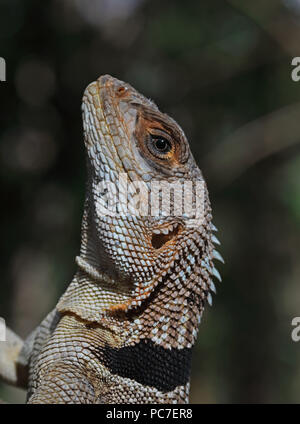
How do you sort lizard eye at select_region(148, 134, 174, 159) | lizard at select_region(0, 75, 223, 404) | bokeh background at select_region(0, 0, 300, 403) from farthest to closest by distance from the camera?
bokeh background at select_region(0, 0, 300, 403) < lizard eye at select_region(148, 134, 174, 159) < lizard at select_region(0, 75, 223, 404)

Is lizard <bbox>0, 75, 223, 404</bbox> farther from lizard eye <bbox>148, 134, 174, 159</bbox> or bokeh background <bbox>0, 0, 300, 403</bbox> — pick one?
bokeh background <bbox>0, 0, 300, 403</bbox>

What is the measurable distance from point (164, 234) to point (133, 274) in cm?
29

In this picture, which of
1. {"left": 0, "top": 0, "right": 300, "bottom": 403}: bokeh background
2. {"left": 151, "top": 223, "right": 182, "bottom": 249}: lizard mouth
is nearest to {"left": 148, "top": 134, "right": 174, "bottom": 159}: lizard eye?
{"left": 151, "top": 223, "right": 182, "bottom": 249}: lizard mouth

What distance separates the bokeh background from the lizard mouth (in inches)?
320

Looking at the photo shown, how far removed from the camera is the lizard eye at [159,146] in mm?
3205

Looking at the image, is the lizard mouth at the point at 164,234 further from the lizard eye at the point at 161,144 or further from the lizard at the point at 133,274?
the lizard eye at the point at 161,144

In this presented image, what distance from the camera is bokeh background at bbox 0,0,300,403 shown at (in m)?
11.6

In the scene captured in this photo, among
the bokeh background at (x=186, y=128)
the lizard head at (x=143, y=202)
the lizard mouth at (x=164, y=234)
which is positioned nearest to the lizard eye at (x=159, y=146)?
the lizard head at (x=143, y=202)

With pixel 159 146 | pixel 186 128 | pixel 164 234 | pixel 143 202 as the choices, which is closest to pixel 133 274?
pixel 164 234

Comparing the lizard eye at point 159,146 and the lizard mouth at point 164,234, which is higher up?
the lizard eye at point 159,146

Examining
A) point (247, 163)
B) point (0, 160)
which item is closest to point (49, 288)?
point (0, 160)

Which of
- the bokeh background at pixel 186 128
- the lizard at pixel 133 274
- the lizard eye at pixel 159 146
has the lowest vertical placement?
the lizard at pixel 133 274

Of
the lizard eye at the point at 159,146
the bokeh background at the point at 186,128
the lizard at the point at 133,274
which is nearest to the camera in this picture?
the lizard at the point at 133,274

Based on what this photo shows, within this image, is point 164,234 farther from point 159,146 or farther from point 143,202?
point 159,146
